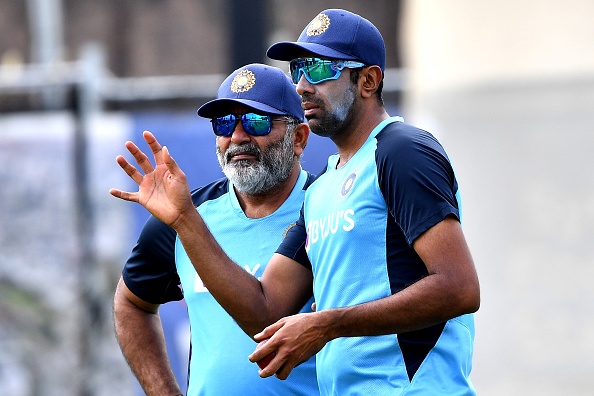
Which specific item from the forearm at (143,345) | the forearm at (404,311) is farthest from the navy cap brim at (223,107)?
the forearm at (404,311)

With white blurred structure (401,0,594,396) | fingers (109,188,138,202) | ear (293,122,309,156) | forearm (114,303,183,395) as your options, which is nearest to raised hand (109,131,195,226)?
fingers (109,188,138,202)

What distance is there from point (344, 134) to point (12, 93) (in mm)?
6000

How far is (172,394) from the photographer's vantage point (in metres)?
4.98

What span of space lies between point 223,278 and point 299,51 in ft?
2.73

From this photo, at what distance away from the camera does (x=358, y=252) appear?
369 cm

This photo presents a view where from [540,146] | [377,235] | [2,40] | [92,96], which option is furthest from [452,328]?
[2,40]

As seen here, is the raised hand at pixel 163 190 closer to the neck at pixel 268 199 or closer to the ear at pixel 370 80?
the ear at pixel 370 80

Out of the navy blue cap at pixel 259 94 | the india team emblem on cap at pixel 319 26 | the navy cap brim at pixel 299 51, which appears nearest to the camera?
the navy cap brim at pixel 299 51

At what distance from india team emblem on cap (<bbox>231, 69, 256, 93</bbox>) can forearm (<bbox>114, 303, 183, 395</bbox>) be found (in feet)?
3.85

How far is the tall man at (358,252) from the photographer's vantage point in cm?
346

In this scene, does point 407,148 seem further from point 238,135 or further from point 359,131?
point 238,135

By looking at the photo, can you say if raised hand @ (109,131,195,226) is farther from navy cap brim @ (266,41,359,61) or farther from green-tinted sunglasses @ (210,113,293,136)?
green-tinted sunglasses @ (210,113,293,136)

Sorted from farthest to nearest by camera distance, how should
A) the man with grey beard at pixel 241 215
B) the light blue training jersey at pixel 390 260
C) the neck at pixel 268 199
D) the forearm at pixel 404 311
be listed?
the neck at pixel 268 199, the man with grey beard at pixel 241 215, the light blue training jersey at pixel 390 260, the forearm at pixel 404 311

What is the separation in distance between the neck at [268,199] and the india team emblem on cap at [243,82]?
39cm
